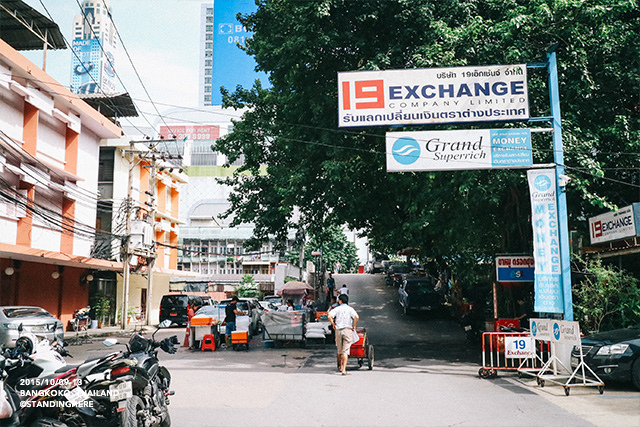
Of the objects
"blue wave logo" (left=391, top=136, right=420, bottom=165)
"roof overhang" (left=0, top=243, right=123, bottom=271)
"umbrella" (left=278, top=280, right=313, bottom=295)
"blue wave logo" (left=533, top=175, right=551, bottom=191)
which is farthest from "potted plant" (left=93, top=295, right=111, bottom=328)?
"blue wave logo" (left=533, top=175, right=551, bottom=191)

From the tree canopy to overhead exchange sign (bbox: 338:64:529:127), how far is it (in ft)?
3.25

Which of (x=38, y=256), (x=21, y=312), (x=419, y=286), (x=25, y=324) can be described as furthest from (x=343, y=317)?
(x=419, y=286)

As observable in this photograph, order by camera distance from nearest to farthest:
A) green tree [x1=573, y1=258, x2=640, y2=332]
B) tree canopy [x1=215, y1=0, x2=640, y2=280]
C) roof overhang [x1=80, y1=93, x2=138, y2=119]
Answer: green tree [x1=573, y1=258, x2=640, y2=332] < tree canopy [x1=215, y1=0, x2=640, y2=280] < roof overhang [x1=80, y1=93, x2=138, y2=119]

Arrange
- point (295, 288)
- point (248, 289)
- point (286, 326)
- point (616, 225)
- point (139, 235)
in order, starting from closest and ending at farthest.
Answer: point (616, 225)
point (286, 326)
point (139, 235)
point (295, 288)
point (248, 289)

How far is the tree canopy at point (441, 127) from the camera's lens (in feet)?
43.0

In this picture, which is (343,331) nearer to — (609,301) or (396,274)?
(609,301)

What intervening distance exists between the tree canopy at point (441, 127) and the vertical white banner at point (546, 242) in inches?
45.0

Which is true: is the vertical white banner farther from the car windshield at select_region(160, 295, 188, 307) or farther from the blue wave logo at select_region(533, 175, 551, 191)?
the car windshield at select_region(160, 295, 188, 307)

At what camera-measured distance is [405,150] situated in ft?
40.5

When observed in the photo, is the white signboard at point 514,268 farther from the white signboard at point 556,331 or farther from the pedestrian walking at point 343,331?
the pedestrian walking at point 343,331

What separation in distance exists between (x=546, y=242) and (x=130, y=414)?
9.39m

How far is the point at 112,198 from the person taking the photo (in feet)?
98.6

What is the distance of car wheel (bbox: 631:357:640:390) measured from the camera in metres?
9.80

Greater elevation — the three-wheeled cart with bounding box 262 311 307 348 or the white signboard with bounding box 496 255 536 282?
the white signboard with bounding box 496 255 536 282
